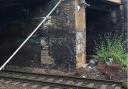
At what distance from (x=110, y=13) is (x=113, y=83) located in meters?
9.35

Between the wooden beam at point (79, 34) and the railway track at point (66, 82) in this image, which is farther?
the wooden beam at point (79, 34)

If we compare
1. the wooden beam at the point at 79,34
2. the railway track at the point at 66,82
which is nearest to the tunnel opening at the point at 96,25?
the wooden beam at the point at 79,34

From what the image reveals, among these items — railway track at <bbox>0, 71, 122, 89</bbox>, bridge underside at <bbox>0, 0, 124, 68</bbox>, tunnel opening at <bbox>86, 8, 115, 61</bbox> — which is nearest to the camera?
railway track at <bbox>0, 71, 122, 89</bbox>

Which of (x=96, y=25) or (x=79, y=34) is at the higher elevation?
(x=96, y=25)

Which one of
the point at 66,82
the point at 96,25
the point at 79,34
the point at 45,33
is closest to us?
the point at 66,82

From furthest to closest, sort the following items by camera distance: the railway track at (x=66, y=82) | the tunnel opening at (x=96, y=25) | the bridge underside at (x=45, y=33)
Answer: the tunnel opening at (x=96, y=25), the bridge underside at (x=45, y=33), the railway track at (x=66, y=82)

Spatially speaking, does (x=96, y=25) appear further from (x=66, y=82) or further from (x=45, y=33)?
(x=66, y=82)

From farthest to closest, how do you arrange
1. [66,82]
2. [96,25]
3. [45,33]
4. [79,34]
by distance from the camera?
1. [96,25]
2. [45,33]
3. [79,34]
4. [66,82]

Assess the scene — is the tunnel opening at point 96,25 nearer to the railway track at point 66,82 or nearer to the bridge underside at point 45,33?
the bridge underside at point 45,33

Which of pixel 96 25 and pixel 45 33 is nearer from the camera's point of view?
pixel 45 33

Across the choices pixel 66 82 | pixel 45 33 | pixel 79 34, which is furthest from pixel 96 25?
pixel 66 82

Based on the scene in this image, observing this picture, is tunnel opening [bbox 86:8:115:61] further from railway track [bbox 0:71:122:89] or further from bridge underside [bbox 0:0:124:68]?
railway track [bbox 0:71:122:89]

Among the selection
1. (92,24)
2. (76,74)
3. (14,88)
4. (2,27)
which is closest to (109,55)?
(76,74)

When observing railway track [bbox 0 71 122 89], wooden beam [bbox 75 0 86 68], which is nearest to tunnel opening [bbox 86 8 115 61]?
wooden beam [bbox 75 0 86 68]
